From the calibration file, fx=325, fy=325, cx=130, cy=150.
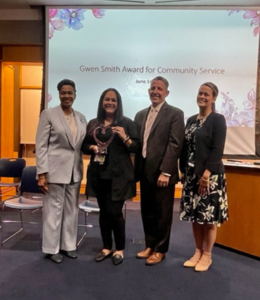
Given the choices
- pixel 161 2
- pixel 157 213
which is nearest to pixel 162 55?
pixel 161 2

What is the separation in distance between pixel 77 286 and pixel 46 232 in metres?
0.61

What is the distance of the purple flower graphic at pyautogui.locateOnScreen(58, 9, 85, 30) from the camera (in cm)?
446

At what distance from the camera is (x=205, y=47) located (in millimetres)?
4379

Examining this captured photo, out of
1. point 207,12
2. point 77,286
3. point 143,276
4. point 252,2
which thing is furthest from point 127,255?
point 252,2

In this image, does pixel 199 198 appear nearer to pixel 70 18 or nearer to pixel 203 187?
pixel 203 187

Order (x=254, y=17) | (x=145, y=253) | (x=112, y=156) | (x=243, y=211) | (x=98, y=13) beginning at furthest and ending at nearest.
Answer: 1. (x=98, y=13)
2. (x=254, y=17)
3. (x=243, y=211)
4. (x=145, y=253)
5. (x=112, y=156)

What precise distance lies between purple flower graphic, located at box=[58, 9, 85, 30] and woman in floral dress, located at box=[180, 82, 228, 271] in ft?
8.71

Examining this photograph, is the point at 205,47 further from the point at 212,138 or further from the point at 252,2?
the point at 212,138

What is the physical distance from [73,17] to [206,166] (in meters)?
A: 3.12

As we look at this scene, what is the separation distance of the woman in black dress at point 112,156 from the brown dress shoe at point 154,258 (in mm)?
241

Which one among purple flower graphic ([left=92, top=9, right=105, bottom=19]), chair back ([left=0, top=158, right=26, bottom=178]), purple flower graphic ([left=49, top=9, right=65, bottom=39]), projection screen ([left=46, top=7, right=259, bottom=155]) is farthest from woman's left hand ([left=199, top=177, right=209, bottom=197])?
purple flower graphic ([left=49, top=9, right=65, bottom=39])

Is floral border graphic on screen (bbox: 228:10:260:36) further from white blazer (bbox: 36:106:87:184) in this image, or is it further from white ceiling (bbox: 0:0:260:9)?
white blazer (bbox: 36:106:87:184)

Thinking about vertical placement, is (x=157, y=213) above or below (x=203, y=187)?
below

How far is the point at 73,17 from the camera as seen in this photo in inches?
176
